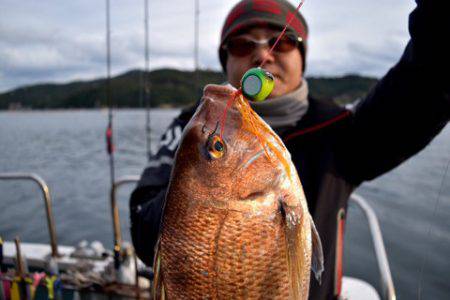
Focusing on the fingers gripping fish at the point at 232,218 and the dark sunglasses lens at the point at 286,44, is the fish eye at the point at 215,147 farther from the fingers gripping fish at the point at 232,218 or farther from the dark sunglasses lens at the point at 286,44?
the dark sunglasses lens at the point at 286,44

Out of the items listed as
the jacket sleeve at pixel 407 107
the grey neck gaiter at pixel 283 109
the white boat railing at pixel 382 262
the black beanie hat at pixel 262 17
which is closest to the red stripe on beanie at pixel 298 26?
the black beanie hat at pixel 262 17

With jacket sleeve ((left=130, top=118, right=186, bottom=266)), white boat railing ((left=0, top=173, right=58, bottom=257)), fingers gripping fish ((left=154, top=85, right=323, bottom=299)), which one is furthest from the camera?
white boat railing ((left=0, top=173, right=58, bottom=257))

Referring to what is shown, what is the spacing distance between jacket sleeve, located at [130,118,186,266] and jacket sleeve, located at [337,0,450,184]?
1.08 meters

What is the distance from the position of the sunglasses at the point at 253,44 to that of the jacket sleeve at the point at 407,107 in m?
0.56

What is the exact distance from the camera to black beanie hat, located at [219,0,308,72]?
221 centimetres

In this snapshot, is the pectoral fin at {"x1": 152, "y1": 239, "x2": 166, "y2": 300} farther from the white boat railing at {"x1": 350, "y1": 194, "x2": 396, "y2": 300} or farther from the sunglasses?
the white boat railing at {"x1": 350, "y1": 194, "x2": 396, "y2": 300}

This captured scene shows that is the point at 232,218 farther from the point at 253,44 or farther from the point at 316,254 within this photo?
the point at 253,44

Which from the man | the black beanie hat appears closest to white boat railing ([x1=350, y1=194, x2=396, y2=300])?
the man

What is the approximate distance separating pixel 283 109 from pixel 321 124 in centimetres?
26

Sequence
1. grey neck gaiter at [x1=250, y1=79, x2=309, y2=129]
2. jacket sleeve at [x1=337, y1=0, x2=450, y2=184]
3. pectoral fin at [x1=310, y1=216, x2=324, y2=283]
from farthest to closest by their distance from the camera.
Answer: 1. grey neck gaiter at [x1=250, y1=79, x2=309, y2=129]
2. jacket sleeve at [x1=337, y1=0, x2=450, y2=184]
3. pectoral fin at [x1=310, y1=216, x2=324, y2=283]

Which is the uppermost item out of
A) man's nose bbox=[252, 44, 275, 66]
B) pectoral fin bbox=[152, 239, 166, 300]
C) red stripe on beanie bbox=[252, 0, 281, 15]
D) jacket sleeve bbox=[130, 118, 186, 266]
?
red stripe on beanie bbox=[252, 0, 281, 15]

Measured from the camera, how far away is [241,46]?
227 cm

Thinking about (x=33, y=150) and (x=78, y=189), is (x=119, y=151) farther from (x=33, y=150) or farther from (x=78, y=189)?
(x=78, y=189)

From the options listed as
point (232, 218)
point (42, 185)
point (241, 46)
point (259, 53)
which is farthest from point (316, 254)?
point (42, 185)
